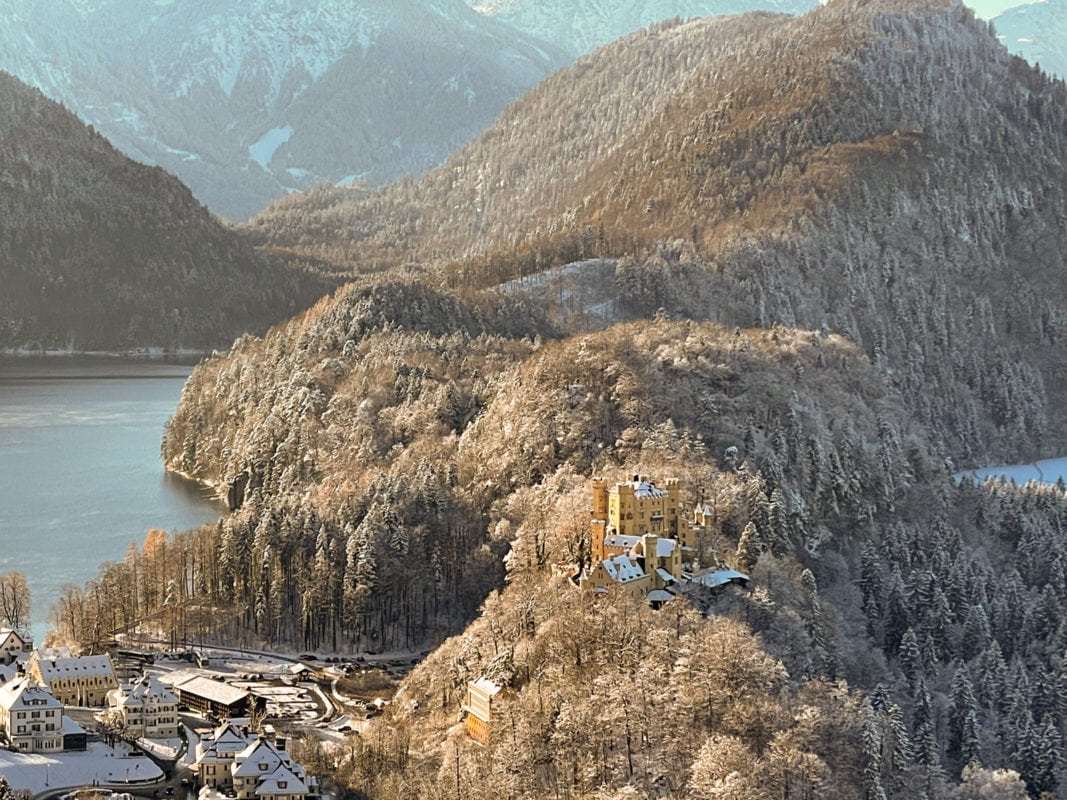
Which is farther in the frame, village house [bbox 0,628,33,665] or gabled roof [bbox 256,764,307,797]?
village house [bbox 0,628,33,665]

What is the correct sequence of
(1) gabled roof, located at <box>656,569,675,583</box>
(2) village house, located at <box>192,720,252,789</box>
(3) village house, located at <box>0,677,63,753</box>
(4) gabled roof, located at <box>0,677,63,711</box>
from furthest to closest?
(1) gabled roof, located at <box>656,569,675,583</box>
(4) gabled roof, located at <box>0,677,63,711</box>
(3) village house, located at <box>0,677,63,753</box>
(2) village house, located at <box>192,720,252,789</box>

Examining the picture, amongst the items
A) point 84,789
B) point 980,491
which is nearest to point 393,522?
point 84,789

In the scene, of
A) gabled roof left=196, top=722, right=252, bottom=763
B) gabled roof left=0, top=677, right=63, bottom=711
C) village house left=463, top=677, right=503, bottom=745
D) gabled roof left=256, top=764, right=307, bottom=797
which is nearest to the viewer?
gabled roof left=256, top=764, right=307, bottom=797

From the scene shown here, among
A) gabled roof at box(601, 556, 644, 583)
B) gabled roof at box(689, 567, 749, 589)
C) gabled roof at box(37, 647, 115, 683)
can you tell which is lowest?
gabled roof at box(37, 647, 115, 683)

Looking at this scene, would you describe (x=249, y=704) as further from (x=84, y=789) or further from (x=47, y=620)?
(x=47, y=620)

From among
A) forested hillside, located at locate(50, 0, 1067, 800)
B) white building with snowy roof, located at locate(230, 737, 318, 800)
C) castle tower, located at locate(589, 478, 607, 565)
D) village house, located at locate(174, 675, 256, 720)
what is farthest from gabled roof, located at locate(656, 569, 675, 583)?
white building with snowy roof, located at locate(230, 737, 318, 800)

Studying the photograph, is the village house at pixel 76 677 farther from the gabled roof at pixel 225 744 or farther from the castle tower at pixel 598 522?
the castle tower at pixel 598 522

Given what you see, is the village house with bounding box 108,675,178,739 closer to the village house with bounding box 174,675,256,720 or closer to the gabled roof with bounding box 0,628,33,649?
the village house with bounding box 174,675,256,720
